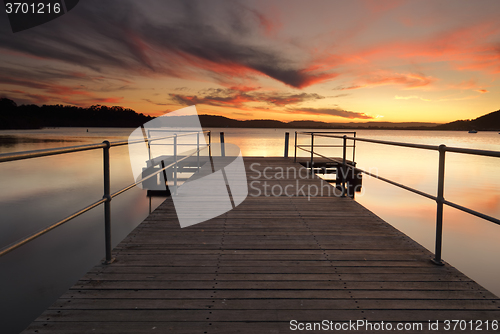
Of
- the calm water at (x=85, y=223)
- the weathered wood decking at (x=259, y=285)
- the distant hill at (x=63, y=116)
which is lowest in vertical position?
the calm water at (x=85, y=223)

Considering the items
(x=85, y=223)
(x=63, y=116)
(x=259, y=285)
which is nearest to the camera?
(x=259, y=285)

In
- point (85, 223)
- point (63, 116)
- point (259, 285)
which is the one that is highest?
point (63, 116)

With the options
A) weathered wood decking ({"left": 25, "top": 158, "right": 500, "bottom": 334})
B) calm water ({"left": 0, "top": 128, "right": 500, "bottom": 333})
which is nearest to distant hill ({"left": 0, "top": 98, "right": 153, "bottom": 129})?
calm water ({"left": 0, "top": 128, "right": 500, "bottom": 333})

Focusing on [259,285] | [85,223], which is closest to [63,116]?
[85,223]

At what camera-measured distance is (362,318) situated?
146 centimetres

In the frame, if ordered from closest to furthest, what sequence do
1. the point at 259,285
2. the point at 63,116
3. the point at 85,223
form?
the point at 259,285 < the point at 85,223 < the point at 63,116

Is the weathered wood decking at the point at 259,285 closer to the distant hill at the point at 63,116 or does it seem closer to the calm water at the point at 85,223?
the calm water at the point at 85,223

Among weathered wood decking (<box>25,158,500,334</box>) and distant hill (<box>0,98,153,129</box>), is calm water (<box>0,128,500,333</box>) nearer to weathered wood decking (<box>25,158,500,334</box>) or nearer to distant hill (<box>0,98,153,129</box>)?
weathered wood decking (<box>25,158,500,334</box>)

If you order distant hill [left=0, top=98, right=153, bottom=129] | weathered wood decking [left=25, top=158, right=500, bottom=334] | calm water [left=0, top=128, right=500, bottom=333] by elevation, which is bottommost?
calm water [left=0, top=128, right=500, bottom=333]

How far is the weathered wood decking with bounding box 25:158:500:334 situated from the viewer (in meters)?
1.45

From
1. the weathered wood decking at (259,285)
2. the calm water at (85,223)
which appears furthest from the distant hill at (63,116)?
the weathered wood decking at (259,285)

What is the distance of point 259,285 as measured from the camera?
178 cm

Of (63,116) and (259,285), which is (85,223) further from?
(63,116)

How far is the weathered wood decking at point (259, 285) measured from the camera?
1451mm
